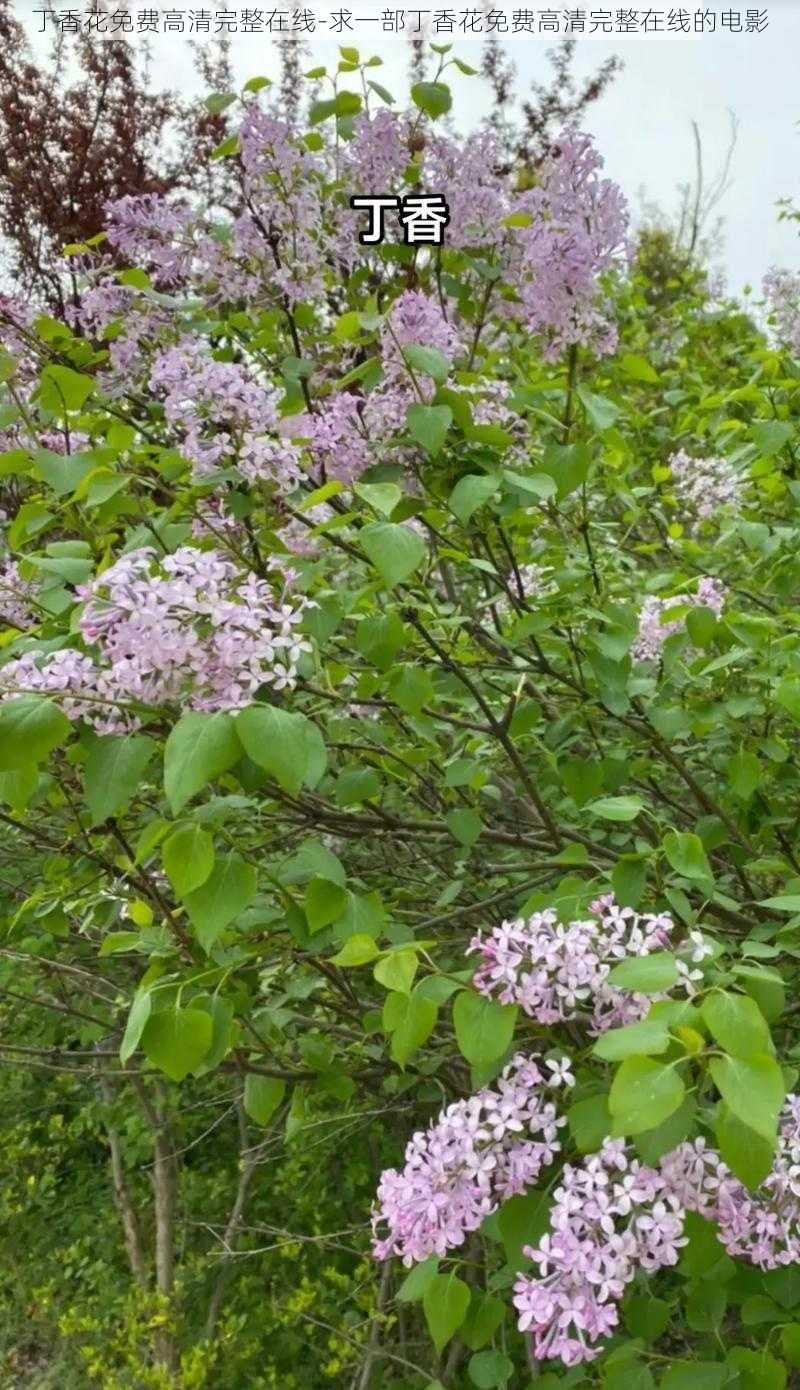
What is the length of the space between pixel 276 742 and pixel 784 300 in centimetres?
317

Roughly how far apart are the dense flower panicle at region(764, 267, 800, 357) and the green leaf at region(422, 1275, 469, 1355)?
307 centimetres

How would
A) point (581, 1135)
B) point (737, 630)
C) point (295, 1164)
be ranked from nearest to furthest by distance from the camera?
point (581, 1135)
point (737, 630)
point (295, 1164)

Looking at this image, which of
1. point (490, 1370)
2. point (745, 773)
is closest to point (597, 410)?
point (745, 773)

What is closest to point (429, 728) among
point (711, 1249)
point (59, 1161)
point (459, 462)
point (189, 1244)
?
point (459, 462)

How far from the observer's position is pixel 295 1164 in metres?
3.10

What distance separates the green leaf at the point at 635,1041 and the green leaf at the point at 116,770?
0.60 metres

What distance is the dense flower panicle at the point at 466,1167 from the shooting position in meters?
1.10

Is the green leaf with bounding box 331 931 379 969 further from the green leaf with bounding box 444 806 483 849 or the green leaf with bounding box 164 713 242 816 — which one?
the green leaf with bounding box 444 806 483 849

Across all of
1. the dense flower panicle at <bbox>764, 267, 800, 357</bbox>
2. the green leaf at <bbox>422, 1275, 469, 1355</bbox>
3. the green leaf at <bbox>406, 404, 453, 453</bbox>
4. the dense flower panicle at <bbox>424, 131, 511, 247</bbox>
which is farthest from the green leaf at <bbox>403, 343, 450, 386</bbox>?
the dense flower panicle at <bbox>764, 267, 800, 357</bbox>

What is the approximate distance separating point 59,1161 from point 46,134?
455 cm

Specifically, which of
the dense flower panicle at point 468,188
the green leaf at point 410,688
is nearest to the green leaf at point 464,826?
the green leaf at point 410,688

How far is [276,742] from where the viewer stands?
1069mm

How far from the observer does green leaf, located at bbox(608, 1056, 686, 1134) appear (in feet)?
2.73

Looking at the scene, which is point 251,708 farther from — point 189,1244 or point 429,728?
point 189,1244
